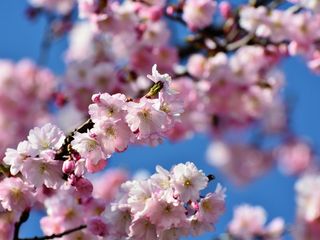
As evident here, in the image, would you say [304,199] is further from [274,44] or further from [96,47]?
[96,47]

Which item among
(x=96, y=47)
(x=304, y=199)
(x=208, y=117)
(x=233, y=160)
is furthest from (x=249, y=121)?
(x=233, y=160)

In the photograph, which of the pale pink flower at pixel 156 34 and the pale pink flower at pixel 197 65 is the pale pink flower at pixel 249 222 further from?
the pale pink flower at pixel 156 34

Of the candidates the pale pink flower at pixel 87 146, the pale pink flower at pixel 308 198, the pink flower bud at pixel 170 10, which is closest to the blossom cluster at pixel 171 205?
the pale pink flower at pixel 87 146

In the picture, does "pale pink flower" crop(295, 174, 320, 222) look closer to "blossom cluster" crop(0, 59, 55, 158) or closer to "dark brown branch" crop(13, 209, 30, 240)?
"dark brown branch" crop(13, 209, 30, 240)

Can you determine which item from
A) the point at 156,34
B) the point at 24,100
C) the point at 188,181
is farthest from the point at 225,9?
the point at 24,100

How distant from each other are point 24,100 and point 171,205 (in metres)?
5.41

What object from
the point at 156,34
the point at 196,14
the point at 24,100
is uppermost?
the point at 24,100

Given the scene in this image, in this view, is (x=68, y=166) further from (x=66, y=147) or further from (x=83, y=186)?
(x=83, y=186)

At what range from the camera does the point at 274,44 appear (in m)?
5.41

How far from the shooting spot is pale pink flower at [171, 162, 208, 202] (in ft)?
9.14

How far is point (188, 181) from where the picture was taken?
9.11 feet

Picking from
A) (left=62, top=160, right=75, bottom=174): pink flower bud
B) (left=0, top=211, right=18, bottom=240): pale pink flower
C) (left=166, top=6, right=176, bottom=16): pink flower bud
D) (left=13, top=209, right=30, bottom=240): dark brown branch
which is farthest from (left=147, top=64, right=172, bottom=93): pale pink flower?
(left=166, top=6, right=176, bottom=16): pink flower bud

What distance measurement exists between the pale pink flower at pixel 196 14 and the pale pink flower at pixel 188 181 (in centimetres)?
240

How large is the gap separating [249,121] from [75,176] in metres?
4.81
